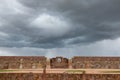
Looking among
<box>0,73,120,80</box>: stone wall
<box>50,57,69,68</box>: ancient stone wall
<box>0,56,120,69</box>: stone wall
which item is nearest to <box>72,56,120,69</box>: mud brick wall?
<box>0,56,120,69</box>: stone wall

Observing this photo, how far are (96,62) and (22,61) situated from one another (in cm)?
787

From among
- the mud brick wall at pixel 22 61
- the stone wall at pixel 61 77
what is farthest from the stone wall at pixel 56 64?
the stone wall at pixel 61 77

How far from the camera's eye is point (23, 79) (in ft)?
42.1

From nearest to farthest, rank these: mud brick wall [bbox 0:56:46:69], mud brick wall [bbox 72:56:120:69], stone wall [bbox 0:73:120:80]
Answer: stone wall [bbox 0:73:120:80] → mud brick wall [bbox 72:56:120:69] → mud brick wall [bbox 0:56:46:69]

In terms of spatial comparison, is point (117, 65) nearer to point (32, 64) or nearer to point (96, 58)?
point (96, 58)

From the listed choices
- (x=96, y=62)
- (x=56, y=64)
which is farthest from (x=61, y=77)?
(x=56, y=64)

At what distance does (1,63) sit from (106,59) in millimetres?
11242

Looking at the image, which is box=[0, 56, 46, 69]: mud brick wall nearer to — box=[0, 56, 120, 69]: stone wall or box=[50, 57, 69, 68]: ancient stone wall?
box=[0, 56, 120, 69]: stone wall

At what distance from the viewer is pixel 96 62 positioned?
1105 inches

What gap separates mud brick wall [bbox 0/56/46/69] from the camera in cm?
2836

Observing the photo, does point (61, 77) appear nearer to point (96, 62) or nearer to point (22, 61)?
point (96, 62)

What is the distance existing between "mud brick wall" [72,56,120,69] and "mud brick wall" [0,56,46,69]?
11.6 feet

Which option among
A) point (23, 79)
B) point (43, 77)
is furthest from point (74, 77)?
point (23, 79)

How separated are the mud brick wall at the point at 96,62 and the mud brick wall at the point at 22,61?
3545 mm
